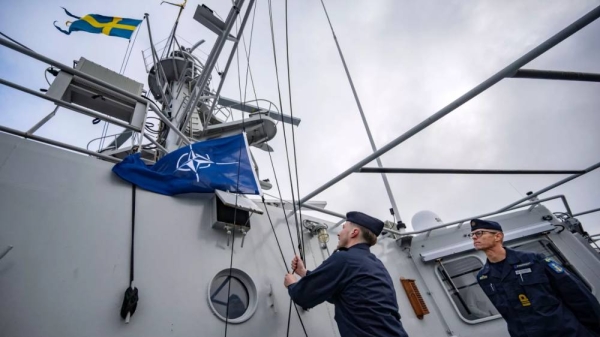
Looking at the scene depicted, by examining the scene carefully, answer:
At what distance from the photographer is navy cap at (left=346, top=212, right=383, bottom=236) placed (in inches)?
85.0

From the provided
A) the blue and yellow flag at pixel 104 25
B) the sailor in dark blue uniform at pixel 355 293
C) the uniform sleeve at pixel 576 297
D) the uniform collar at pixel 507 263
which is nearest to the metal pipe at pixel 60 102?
the sailor in dark blue uniform at pixel 355 293

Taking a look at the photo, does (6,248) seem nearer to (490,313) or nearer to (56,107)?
(56,107)

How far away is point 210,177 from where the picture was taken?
2701 millimetres

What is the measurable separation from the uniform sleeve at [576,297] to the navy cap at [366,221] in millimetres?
1467

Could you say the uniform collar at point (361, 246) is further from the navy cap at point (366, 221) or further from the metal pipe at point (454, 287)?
the metal pipe at point (454, 287)

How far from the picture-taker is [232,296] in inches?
91.9

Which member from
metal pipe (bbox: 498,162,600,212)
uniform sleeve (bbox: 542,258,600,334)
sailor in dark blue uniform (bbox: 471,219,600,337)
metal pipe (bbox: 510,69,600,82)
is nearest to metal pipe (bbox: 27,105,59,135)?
metal pipe (bbox: 510,69,600,82)

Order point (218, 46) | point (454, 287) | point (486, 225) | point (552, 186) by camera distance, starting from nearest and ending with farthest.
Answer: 1. point (486, 225)
2. point (218, 46)
3. point (552, 186)
4. point (454, 287)

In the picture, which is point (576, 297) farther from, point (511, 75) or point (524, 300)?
point (511, 75)

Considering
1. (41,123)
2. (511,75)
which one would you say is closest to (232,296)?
(41,123)

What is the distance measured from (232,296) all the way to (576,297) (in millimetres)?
2797

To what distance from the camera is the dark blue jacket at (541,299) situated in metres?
1.95

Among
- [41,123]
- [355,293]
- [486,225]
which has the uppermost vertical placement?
[41,123]

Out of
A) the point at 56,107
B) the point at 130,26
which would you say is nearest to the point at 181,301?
the point at 56,107
